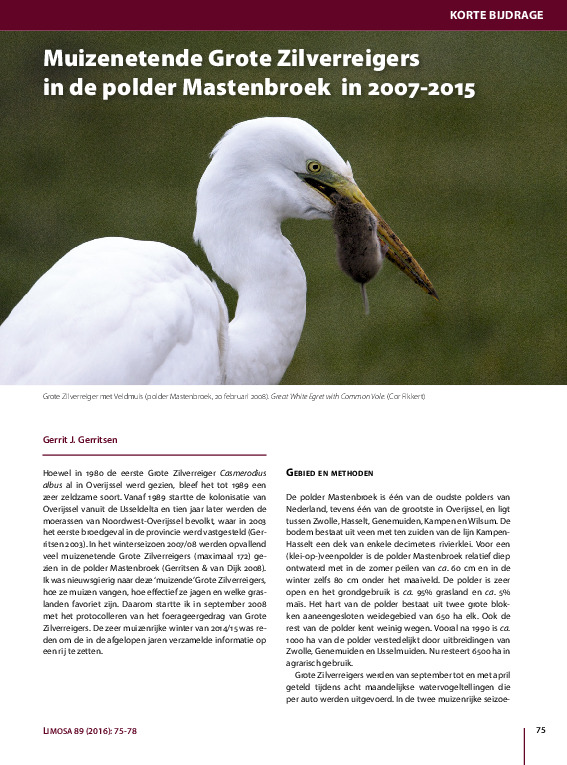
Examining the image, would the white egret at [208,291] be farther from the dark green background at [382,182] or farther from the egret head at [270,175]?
the dark green background at [382,182]

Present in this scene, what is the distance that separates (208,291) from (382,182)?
9.96 feet

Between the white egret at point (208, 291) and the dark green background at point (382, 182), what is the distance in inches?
59.0

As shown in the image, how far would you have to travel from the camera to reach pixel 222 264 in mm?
2047

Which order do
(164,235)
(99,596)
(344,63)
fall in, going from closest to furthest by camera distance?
(99,596) < (344,63) < (164,235)

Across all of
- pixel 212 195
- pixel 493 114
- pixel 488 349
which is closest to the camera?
pixel 212 195

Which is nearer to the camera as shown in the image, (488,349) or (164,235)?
(488,349)

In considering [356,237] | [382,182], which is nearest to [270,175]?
[356,237]

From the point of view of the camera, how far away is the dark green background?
396 cm

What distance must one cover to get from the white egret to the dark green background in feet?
4.92

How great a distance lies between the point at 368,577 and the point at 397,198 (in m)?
3.33

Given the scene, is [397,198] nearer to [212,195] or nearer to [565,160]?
[565,160]

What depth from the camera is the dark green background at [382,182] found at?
3955 millimetres

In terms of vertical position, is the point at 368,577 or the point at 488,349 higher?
the point at 488,349
